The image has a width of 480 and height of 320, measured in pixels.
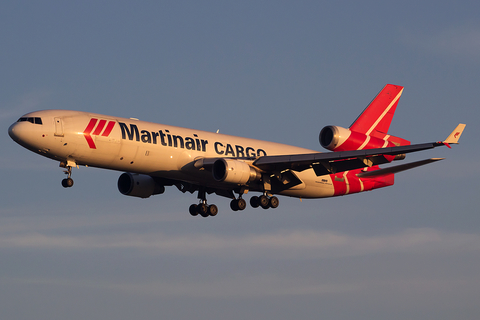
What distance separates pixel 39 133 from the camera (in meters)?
43.4

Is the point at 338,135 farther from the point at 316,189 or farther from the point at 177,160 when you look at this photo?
the point at 177,160

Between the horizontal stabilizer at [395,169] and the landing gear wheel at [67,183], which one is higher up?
the horizontal stabilizer at [395,169]

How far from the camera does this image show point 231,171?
46.9m

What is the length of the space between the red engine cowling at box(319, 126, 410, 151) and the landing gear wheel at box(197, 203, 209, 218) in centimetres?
1016

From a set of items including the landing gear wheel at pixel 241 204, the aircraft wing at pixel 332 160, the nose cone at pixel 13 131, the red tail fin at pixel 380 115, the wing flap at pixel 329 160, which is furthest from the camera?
the red tail fin at pixel 380 115

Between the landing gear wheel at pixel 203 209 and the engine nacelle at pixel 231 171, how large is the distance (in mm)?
7600

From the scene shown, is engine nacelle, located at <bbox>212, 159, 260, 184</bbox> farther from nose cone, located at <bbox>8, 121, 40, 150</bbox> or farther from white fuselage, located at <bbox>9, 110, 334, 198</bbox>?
nose cone, located at <bbox>8, 121, 40, 150</bbox>

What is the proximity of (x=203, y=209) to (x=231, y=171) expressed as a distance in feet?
28.3

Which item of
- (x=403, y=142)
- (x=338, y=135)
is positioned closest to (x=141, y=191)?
(x=338, y=135)

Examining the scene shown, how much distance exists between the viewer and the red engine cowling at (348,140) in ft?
174

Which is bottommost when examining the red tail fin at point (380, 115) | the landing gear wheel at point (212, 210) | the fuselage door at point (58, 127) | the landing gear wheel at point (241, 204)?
the landing gear wheel at point (241, 204)

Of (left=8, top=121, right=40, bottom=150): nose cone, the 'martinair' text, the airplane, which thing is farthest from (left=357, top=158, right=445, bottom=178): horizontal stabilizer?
(left=8, top=121, right=40, bottom=150): nose cone

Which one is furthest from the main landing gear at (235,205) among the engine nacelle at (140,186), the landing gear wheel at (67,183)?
the landing gear wheel at (67,183)

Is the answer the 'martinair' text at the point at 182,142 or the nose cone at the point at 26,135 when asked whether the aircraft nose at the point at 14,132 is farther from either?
the 'martinair' text at the point at 182,142
